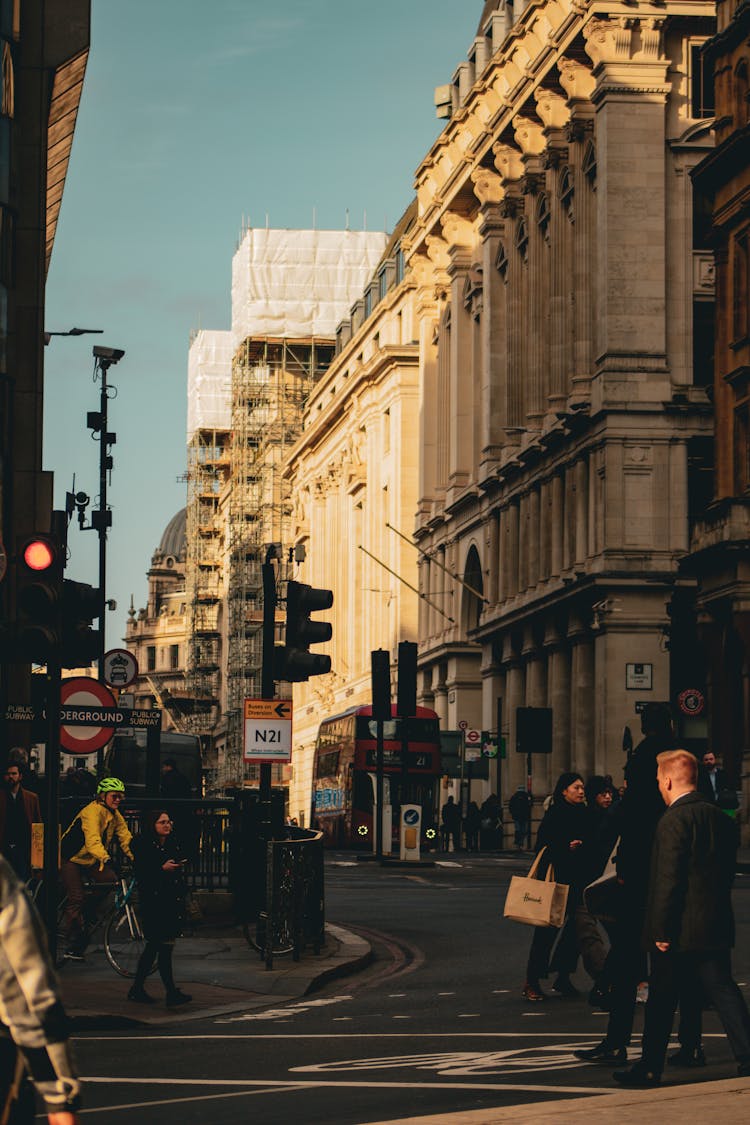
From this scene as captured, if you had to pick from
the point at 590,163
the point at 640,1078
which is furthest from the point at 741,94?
the point at 640,1078

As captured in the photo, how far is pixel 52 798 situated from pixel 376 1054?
3.77 meters

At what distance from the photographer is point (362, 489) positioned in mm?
109125

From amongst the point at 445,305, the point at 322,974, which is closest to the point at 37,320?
the point at 322,974

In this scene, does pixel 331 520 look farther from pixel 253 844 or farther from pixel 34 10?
pixel 253 844

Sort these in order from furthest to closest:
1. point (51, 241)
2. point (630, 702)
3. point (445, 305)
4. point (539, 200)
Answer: point (445, 305), point (539, 200), point (630, 702), point (51, 241)

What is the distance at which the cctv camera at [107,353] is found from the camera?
44.7 metres

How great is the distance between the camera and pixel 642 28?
6197 cm

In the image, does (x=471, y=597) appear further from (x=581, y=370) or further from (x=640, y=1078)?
(x=640, y=1078)

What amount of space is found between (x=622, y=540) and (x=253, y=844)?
37.6 metres

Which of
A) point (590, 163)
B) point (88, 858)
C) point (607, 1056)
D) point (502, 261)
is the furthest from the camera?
point (502, 261)

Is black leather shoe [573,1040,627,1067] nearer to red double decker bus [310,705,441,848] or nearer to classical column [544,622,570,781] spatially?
red double decker bus [310,705,441,848]

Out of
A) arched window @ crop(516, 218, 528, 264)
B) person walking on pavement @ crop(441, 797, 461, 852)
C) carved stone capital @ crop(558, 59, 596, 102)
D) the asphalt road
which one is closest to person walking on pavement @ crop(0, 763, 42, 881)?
the asphalt road

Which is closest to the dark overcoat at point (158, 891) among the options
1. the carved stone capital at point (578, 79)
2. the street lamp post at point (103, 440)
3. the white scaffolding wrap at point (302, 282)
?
the street lamp post at point (103, 440)

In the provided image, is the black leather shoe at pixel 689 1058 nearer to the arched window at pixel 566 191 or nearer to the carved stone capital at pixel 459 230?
the arched window at pixel 566 191
